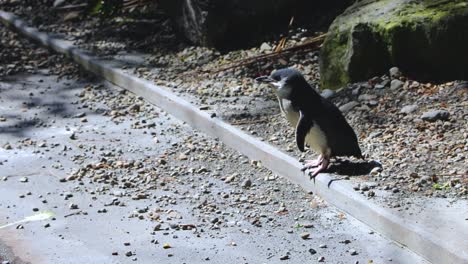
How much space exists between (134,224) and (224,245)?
677 mm

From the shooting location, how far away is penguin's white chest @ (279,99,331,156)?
6273 millimetres

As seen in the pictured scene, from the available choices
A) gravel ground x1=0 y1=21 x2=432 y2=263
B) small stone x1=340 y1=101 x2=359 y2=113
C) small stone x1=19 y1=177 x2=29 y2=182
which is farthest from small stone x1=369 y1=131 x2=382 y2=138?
small stone x1=19 y1=177 x2=29 y2=182

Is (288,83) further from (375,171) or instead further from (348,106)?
(348,106)

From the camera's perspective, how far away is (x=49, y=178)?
22.8 feet

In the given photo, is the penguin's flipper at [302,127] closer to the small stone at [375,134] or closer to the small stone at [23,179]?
the small stone at [375,134]

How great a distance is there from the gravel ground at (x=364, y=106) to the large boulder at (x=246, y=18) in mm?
187

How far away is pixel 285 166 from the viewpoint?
6691mm

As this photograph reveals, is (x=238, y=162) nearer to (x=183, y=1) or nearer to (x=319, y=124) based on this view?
(x=319, y=124)

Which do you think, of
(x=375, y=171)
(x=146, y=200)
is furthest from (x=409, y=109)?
(x=146, y=200)

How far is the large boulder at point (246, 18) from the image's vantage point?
9602 millimetres

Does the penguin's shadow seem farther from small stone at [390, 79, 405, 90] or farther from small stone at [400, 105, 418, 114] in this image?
small stone at [390, 79, 405, 90]

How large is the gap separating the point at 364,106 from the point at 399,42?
2.08 feet

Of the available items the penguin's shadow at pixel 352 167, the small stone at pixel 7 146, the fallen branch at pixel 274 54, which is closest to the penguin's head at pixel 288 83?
the penguin's shadow at pixel 352 167

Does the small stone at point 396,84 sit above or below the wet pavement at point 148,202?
above
